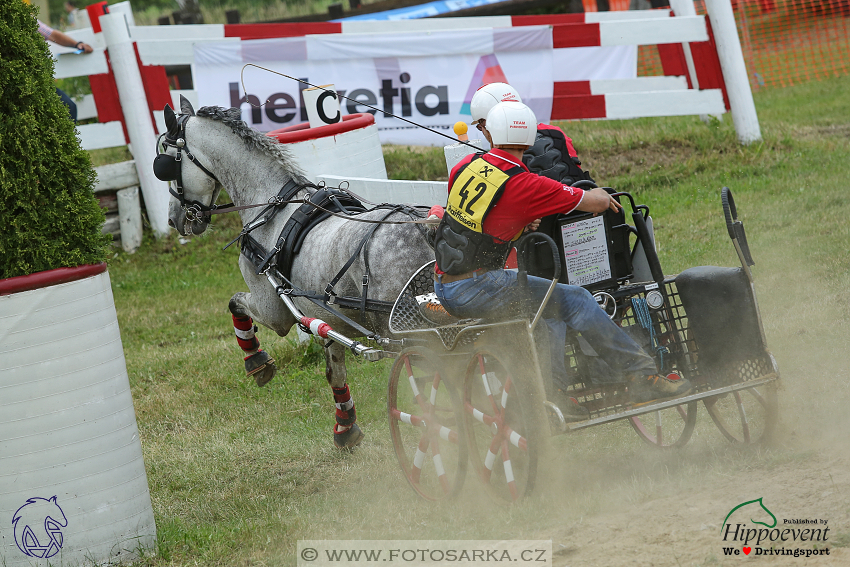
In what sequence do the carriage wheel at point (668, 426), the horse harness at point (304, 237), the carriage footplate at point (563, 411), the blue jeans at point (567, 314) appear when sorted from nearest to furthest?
the carriage footplate at point (563, 411)
the blue jeans at point (567, 314)
the carriage wheel at point (668, 426)
the horse harness at point (304, 237)

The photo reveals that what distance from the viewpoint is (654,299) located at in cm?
487

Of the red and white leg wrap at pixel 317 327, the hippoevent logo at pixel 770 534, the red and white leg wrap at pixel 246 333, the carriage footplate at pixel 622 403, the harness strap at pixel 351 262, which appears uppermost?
the harness strap at pixel 351 262

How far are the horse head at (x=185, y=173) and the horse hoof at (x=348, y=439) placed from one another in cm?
201

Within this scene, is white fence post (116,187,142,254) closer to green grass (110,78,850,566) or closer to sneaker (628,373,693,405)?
green grass (110,78,850,566)

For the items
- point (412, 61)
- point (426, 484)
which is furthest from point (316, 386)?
point (412, 61)

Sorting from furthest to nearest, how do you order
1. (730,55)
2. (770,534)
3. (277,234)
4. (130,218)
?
(130,218)
(730,55)
(277,234)
(770,534)

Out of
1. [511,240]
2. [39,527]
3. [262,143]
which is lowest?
[39,527]

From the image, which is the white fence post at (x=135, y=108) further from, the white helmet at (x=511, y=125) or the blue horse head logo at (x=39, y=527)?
the white helmet at (x=511, y=125)

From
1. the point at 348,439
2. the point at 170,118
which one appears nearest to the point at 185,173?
the point at 170,118

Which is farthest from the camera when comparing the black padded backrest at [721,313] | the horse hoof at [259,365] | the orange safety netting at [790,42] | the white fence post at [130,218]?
the orange safety netting at [790,42]

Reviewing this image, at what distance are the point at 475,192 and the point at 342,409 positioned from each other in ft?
7.82

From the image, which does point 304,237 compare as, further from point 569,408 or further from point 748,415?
point 748,415

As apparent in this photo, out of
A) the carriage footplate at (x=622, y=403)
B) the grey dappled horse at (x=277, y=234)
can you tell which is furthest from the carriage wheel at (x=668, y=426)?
the grey dappled horse at (x=277, y=234)

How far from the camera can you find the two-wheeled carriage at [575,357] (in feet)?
14.1
